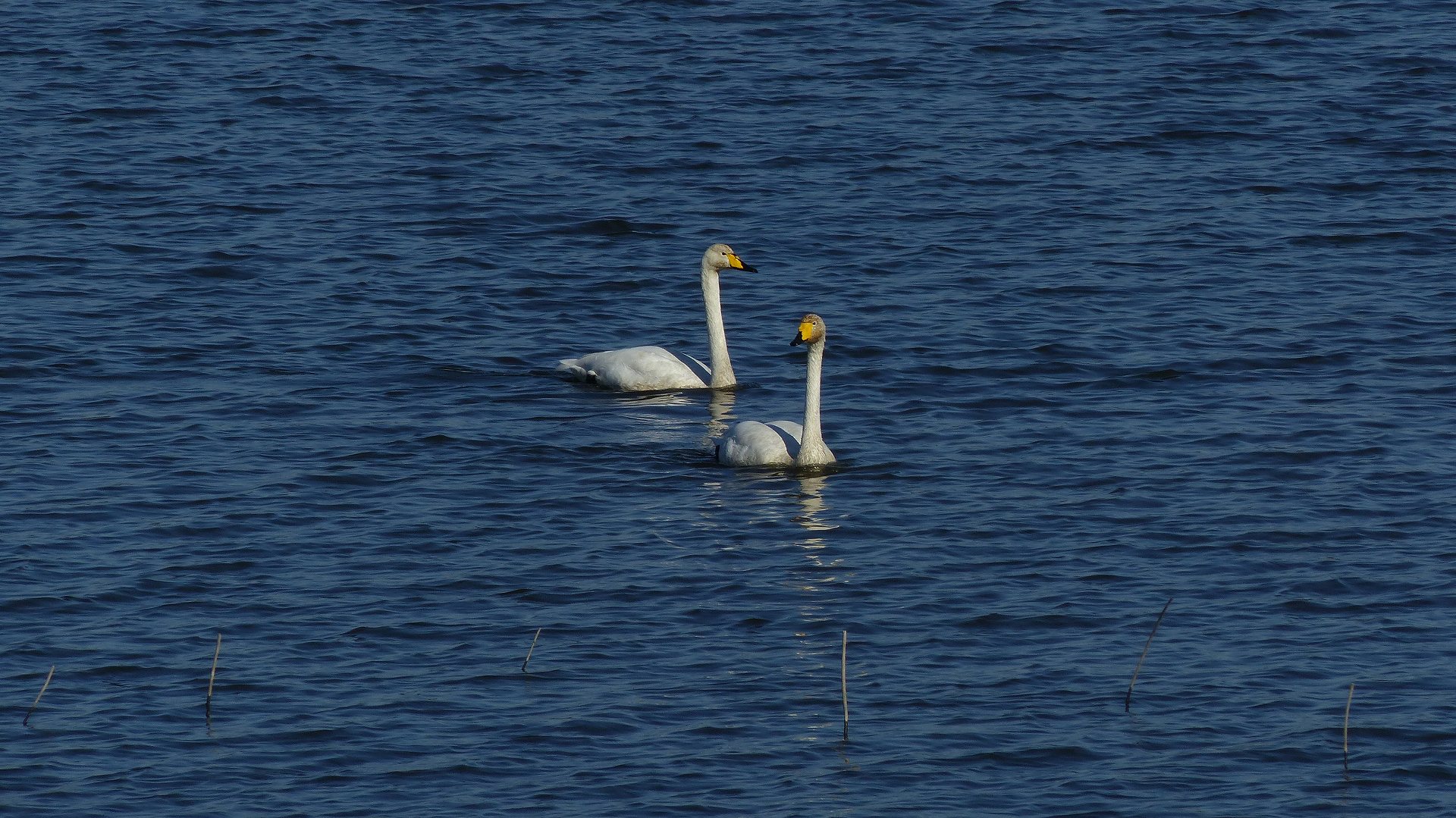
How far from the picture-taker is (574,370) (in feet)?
63.1

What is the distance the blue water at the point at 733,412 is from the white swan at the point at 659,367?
19cm

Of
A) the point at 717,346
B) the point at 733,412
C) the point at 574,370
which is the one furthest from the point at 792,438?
the point at 574,370

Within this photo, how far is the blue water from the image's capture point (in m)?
12.0

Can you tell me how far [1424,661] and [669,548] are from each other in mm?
4859

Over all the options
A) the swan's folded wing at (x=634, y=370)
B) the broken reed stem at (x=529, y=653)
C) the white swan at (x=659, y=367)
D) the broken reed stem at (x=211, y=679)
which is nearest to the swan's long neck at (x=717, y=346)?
the white swan at (x=659, y=367)

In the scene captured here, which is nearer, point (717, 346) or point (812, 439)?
point (812, 439)

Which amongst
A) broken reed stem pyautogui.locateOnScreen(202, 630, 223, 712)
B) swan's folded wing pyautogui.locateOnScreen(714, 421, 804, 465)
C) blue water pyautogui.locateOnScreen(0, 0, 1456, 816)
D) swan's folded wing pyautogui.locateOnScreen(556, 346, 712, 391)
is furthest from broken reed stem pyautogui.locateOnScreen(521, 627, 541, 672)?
swan's folded wing pyautogui.locateOnScreen(556, 346, 712, 391)

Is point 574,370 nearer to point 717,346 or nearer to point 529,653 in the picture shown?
point 717,346

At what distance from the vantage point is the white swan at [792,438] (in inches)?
661

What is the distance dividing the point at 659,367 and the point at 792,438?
2.52 meters

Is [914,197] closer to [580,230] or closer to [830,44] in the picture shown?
[580,230]

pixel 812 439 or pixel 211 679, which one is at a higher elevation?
pixel 211 679

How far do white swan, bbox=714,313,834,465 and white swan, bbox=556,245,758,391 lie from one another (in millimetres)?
2032

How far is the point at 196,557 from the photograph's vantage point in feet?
48.5
